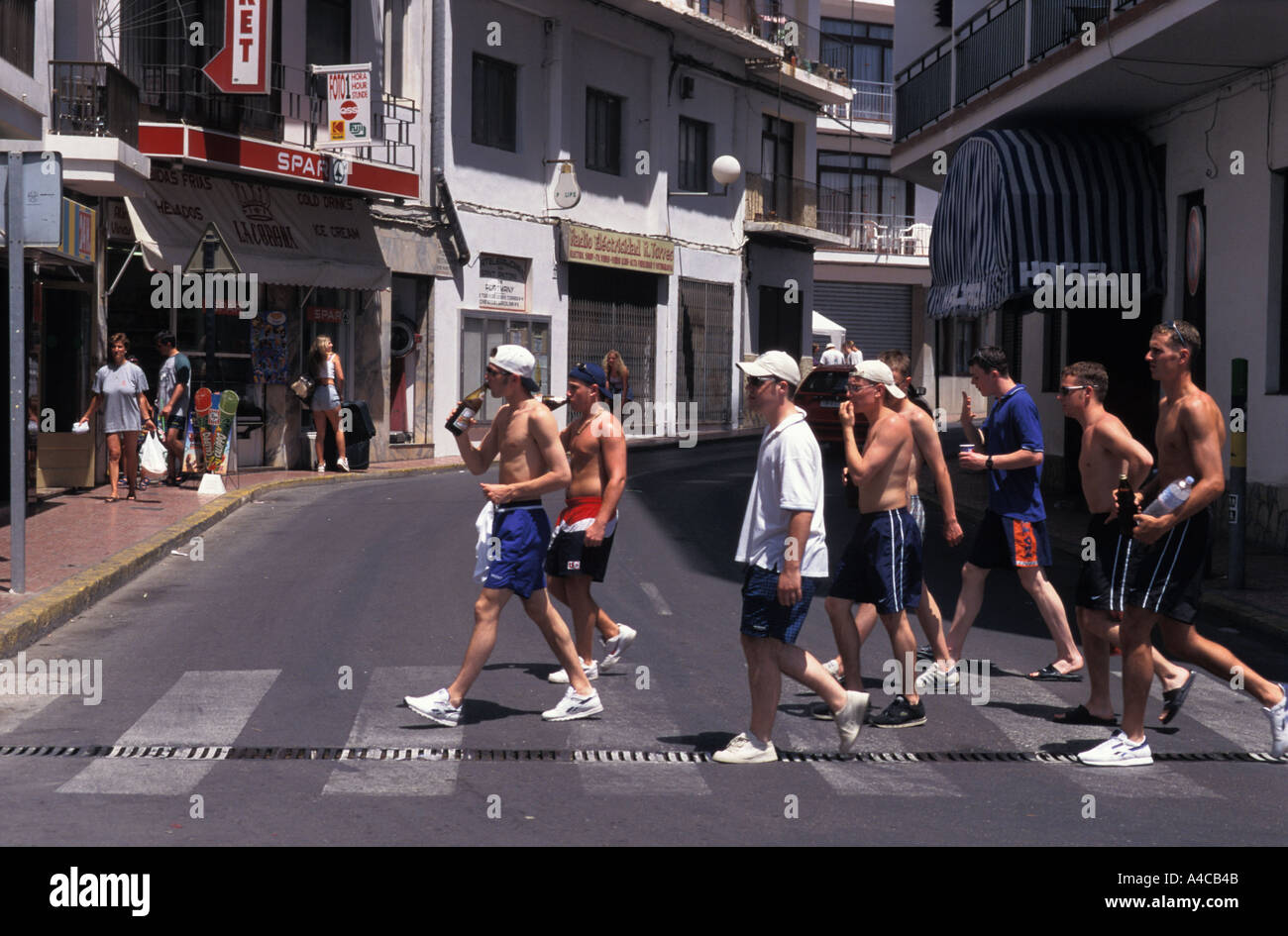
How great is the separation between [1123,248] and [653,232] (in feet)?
53.9

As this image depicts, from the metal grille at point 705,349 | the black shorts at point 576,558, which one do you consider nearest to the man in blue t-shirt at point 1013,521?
the black shorts at point 576,558

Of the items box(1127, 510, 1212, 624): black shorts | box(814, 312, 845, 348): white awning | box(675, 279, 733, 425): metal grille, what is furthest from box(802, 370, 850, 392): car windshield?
box(1127, 510, 1212, 624): black shorts

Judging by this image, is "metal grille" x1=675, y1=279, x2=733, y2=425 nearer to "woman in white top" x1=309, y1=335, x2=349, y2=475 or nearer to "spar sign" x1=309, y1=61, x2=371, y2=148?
"spar sign" x1=309, y1=61, x2=371, y2=148

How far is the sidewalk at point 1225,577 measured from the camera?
11.0m

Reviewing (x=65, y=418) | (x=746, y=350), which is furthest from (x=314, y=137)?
(x=746, y=350)

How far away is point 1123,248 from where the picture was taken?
58.3 feet

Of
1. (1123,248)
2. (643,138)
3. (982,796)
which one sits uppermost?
(643,138)

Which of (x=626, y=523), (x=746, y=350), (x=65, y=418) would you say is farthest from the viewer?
(x=746, y=350)

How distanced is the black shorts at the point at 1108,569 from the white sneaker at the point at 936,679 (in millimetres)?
1118

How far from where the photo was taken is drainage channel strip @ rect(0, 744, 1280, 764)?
6.96m

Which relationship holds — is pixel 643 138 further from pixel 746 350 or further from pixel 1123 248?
pixel 1123 248

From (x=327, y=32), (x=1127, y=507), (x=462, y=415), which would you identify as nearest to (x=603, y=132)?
(x=327, y=32)

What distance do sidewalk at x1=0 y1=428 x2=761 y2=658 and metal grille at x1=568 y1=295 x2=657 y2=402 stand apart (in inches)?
380

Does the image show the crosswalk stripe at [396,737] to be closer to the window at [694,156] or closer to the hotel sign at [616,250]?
the hotel sign at [616,250]
